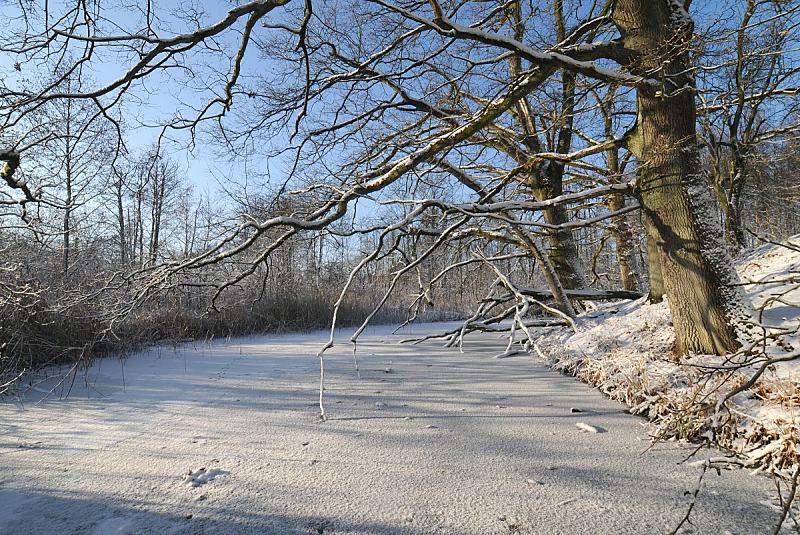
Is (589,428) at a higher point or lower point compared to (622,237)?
lower

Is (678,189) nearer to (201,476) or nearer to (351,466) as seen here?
(351,466)

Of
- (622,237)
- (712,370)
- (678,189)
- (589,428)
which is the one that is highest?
(622,237)

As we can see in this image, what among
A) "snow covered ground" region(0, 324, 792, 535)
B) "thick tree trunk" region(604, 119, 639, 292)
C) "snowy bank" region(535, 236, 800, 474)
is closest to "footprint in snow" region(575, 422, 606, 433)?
"snow covered ground" region(0, 324, 792, 535)

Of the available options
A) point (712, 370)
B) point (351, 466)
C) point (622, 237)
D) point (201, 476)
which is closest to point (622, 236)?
point (622, 237)

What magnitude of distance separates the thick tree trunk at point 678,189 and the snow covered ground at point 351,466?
0.83m

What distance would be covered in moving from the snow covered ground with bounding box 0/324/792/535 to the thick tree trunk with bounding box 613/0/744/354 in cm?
83

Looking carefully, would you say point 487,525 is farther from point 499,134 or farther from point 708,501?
point 499,134

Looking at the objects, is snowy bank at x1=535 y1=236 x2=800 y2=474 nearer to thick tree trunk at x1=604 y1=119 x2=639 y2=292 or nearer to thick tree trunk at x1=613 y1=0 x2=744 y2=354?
thick tree trunk at x1=613 y1=0 x2=744 y2=354

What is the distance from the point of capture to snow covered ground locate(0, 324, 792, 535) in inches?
53.4

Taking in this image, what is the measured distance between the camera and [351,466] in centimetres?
178

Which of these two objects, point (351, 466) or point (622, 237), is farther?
point (622, 237)

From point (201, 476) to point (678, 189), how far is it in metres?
3.38

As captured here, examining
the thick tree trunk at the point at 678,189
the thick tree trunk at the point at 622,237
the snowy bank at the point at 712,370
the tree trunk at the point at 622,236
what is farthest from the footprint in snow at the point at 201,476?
the thick tree trunk at the point at 622,237

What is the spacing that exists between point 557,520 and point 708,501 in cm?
64
